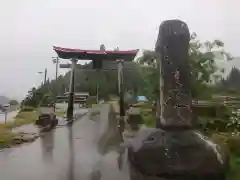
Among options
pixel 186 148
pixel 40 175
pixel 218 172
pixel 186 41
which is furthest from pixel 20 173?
pixel 186 41

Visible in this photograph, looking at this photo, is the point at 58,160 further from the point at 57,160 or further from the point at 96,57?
the point at 96,57

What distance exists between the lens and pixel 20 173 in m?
6.57

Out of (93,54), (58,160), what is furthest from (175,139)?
(93,54)

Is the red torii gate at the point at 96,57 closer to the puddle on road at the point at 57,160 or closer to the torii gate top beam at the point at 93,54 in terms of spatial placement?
the torii gate top beam at the point at 93,54

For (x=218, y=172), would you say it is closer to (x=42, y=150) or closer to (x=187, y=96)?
(x=187, y=96)

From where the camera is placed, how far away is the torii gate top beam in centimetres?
1769

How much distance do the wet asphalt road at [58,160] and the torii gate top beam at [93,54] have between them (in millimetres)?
7365

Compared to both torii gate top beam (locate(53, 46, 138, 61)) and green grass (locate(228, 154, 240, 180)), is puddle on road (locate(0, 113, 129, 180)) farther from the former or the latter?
torii gate top beam (locate(53, 46, 138, 61))

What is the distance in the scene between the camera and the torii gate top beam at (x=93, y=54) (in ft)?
58.0

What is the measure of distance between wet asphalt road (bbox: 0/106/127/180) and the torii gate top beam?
7365mm

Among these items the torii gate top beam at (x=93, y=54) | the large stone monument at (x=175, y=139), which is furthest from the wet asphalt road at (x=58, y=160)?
the torii gate top beam at (x=93, y=54)

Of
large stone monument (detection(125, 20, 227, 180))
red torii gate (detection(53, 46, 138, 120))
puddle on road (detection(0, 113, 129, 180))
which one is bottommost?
puddle on road (detection(0, 113, 129, 180))

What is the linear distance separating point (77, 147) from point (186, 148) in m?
4.49

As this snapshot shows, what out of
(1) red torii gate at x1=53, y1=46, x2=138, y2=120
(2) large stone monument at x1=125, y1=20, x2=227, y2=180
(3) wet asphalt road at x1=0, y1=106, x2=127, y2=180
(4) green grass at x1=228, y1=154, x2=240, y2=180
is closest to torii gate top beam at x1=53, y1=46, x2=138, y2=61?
(1) red torii gate at x1=53, y1=46, x2=138, y2=120
